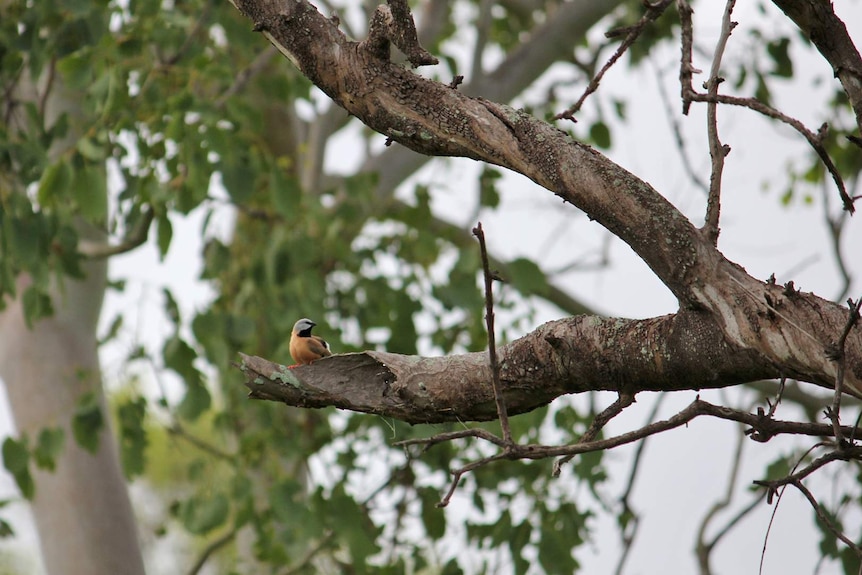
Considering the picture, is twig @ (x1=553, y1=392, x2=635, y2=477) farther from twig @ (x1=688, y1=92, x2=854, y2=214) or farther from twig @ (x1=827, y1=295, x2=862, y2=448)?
twig @ (x1=688, y1=92, x2=854, y2=214)

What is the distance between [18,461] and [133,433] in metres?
0.53

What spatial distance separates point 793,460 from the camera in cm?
449

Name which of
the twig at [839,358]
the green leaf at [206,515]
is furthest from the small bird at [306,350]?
the green leaf at [206,515]

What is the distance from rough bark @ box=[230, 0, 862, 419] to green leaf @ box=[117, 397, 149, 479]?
117 inches

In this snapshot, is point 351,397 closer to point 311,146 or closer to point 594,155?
point 594,155

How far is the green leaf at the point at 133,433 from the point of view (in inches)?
194

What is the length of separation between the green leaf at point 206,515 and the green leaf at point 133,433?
1.09 feet

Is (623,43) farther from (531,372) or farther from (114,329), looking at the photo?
(114,329)

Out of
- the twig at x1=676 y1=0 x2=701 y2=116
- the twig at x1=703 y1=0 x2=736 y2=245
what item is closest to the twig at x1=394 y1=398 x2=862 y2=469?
the twig at x1=703 y1=0 x2=736 y2=245

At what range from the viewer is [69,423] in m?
5.58

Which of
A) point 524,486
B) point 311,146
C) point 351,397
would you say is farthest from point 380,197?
point 351,397

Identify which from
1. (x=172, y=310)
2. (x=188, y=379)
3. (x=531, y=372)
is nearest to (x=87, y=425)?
(x=188, y=379)

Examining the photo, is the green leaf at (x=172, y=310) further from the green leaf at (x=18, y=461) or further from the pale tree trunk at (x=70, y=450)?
the green leaf at (x=18, y=461)

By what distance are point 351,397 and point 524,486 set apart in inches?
116
